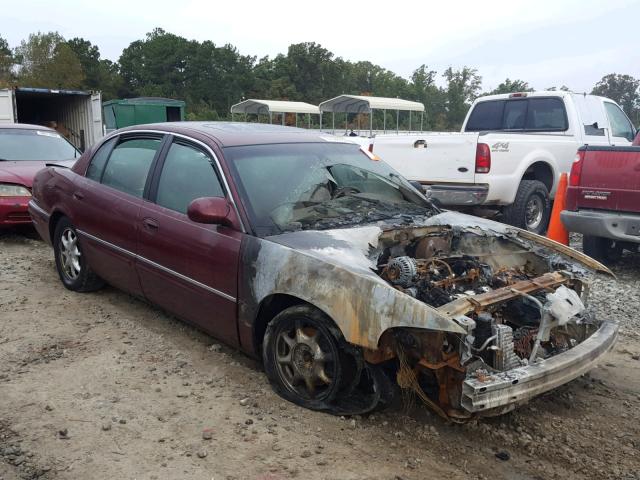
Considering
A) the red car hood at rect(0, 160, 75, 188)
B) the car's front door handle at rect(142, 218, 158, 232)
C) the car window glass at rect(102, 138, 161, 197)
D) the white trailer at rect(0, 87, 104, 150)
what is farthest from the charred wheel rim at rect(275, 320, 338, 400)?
the white trailer at rect(0, 87, 104, 150)

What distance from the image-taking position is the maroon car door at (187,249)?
12.0ft

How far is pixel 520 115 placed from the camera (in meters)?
9.12

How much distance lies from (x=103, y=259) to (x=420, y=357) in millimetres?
2974

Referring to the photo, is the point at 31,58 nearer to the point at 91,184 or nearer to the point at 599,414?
the point at 91,184

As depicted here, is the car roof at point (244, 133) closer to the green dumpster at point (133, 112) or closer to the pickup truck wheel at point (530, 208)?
the pickup truck wheel at point (530, 208)

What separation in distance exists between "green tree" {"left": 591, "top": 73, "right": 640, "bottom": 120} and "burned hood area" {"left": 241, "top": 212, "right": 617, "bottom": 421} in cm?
4485

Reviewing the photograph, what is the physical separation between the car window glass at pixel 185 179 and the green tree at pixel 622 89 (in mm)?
45178

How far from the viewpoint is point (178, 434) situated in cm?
310

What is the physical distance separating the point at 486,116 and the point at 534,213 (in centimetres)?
225

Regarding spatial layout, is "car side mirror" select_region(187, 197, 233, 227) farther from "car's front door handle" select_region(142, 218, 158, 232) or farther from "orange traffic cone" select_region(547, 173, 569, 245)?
"orange traffic cone" select_region(547, 173, 569, 245)

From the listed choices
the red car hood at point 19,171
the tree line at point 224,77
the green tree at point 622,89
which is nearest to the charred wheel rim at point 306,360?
the red car hood at point 19,171

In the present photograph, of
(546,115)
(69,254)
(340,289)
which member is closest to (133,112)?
(546,115)

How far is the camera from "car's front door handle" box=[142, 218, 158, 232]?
415 centimetres

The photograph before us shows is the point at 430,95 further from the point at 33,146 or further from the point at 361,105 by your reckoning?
the point at 33,146
